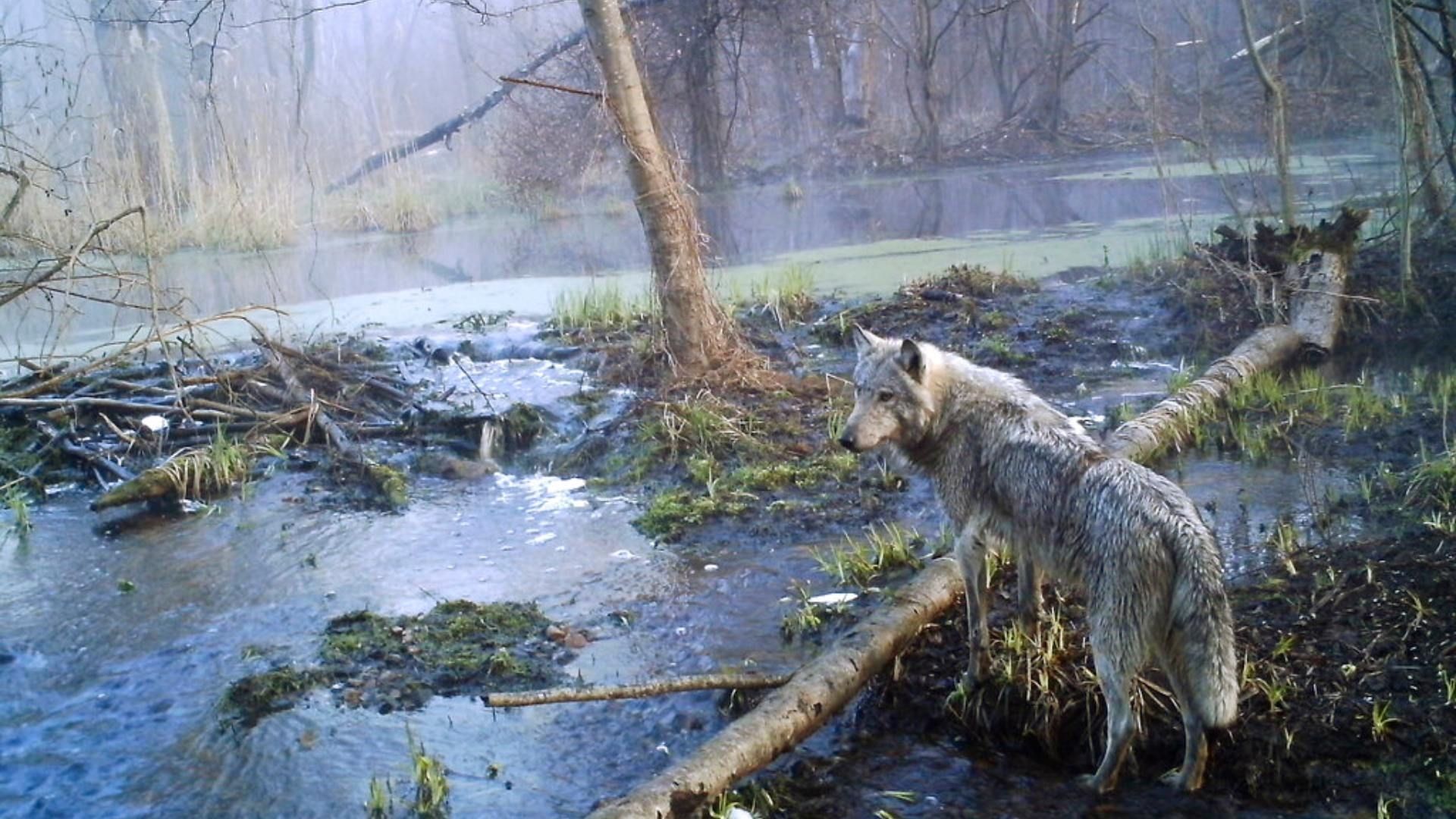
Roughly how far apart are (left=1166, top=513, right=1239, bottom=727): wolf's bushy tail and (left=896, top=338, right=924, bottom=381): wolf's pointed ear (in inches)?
59.7

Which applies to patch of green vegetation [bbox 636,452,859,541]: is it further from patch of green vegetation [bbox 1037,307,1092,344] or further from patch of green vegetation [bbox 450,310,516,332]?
patch of green vegetation [bbox 450,310,516,332]

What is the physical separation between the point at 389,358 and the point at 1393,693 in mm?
10655

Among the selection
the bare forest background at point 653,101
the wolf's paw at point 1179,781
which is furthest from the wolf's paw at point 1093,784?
the bare forest background at point 653,101

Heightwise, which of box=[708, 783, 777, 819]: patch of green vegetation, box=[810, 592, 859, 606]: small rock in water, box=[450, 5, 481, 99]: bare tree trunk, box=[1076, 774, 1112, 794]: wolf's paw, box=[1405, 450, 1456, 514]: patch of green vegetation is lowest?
box=[1076, 774, 1112, 794]: wolf's paw

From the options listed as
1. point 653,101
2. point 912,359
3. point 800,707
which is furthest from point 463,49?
point 800,707

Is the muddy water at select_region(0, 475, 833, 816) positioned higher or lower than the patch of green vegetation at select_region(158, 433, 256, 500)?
lower

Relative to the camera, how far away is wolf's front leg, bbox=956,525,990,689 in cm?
520

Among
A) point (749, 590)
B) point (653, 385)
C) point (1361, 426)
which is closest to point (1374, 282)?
point (1361, 426)

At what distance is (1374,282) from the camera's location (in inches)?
428

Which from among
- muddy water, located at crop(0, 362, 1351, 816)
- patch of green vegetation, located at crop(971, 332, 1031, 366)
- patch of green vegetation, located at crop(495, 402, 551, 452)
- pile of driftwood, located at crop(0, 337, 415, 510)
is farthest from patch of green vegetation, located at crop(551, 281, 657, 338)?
muddy water, located at crop(0, 362, 1351, 816)

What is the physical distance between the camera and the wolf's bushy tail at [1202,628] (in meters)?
4.27

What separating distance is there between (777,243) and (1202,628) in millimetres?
16221

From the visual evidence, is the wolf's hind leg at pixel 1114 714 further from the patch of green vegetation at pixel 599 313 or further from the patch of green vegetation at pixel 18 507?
the patch of green vegetation at pixel 599 313

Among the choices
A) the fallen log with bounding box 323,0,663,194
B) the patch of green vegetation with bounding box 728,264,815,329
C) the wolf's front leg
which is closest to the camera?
the wolf's front leg
